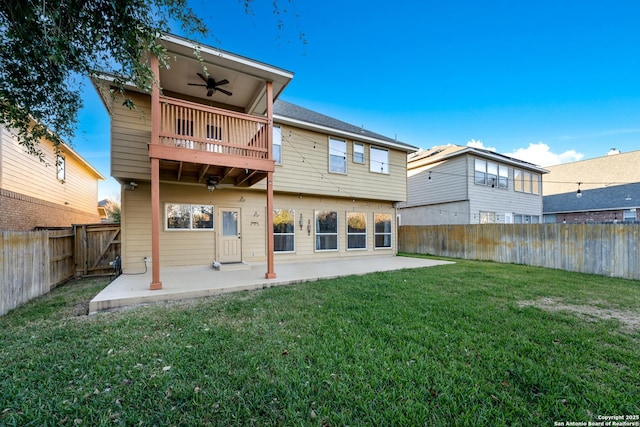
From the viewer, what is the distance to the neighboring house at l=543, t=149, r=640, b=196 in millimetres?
23625

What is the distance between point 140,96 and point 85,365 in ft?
23.3

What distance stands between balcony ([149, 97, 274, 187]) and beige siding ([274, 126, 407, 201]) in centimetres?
172

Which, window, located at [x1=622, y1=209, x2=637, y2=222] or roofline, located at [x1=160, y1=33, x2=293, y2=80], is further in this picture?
window, located at [x1=622, y1=209, x2=637, y2=222]

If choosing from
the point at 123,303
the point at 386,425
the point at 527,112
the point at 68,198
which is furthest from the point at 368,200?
the point at 68,198

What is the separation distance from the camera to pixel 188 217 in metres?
8.11

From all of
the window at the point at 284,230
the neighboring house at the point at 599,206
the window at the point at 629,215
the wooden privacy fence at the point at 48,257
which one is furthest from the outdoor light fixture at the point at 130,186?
the window at the point at 629,215

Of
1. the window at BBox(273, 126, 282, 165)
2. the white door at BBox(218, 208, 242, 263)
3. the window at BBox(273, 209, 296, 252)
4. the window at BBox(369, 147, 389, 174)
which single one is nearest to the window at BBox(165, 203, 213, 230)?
the white door at BBox(218, 208, 242, 263)

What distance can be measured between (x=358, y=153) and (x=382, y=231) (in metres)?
3.83

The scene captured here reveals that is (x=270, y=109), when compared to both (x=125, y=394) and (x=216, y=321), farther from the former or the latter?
(x=125, y=394)

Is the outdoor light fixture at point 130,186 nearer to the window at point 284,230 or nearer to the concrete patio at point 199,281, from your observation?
the concrete patio at point 199,281

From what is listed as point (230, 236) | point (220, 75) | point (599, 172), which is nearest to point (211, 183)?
point (230, 236)

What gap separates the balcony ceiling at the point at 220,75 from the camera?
5.75 m

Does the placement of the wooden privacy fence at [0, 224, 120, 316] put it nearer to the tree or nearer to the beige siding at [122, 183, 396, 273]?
the beige siding at [122, 183, 396, 273]

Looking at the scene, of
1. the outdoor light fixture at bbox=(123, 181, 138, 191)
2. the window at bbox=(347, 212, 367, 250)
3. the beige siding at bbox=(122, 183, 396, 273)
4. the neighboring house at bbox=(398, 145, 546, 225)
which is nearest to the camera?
the outdoor light fixture at bbox=(123, 181, 138, 191)
